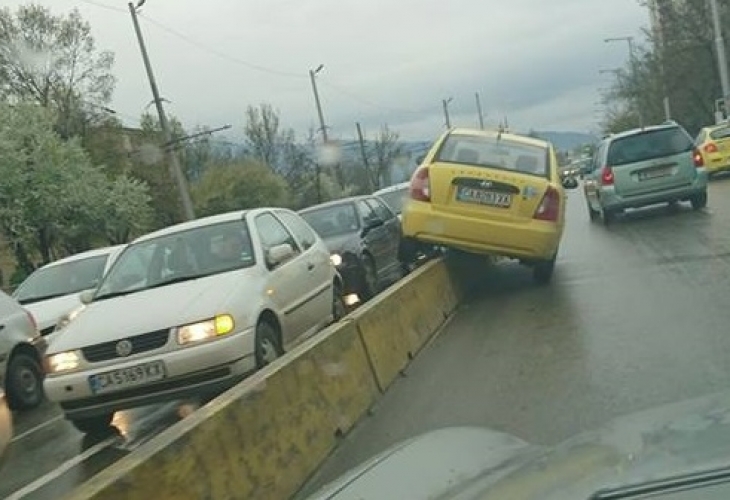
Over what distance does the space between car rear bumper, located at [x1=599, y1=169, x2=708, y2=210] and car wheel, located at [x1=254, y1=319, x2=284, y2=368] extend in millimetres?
11742

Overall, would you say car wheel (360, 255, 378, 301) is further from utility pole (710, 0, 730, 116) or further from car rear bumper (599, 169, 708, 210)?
utility pole (710, 0, 730, 116)

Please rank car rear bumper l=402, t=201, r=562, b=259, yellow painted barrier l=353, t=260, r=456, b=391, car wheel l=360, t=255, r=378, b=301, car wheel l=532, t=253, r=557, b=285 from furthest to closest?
car wheel l=360, t=255, r=378, b=301 < car wheel l=532, t=253, r=557, b=285 < car rear bumper l=402, t=201, r=562, b=259 < yellow painted barrier l=353, t=260, r=456, b=391

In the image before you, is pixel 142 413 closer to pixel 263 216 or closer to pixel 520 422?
pixel 263 216

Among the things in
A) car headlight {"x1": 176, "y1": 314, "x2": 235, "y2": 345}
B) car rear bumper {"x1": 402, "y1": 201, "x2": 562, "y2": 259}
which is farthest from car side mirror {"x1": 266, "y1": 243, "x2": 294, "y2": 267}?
car rear bumper {"x1": 402, "y1": 201, "x2": 562, "y2": 259}

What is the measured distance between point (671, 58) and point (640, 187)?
104ft

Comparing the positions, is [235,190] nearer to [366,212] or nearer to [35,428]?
[366,212]

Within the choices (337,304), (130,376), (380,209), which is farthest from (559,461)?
(380,209)

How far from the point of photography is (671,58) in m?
47.1

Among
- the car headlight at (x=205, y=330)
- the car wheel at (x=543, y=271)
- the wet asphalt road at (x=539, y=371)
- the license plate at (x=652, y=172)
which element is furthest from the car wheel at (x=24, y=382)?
the license plate at (x=652, y=172)

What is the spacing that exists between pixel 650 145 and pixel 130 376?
13.5 metres

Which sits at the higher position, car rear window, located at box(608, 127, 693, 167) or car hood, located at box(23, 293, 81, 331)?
car hood, located at box(23, 293, 81, 331)

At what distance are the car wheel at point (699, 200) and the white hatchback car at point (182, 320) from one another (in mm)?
11782

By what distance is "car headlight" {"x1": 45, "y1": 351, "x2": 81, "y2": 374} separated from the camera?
701cm

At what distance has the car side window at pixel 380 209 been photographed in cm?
1514
